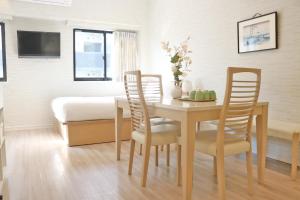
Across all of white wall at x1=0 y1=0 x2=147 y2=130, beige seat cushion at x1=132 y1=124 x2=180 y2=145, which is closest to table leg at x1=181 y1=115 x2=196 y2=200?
beige seat cushion at x1=132 y1=124 x2=180 y2=145

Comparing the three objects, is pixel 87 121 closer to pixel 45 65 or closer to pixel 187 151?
pixel 45 65

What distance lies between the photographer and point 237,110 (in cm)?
219

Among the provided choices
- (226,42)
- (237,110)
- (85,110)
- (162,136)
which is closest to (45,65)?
(85,110)

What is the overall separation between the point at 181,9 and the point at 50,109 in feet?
10.6

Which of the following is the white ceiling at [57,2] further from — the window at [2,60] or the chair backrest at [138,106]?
the chair backrest at [138,106]

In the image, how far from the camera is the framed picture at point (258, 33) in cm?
326

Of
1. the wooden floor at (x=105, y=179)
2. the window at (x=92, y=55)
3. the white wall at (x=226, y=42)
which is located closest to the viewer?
the wooden floor at (x=105, y=179)

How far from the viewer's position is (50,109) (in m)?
5.53

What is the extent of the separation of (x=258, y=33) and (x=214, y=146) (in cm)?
197

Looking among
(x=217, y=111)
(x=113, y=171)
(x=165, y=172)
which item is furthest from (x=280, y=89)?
(x=113, y=171)

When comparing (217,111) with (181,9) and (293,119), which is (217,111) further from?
(181,9)

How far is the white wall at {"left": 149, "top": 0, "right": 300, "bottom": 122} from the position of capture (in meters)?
3.09

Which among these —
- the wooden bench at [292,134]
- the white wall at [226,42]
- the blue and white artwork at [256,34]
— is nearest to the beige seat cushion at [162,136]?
the wooden bench at [292,134]

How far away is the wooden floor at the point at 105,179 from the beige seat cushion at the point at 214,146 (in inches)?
15.4
